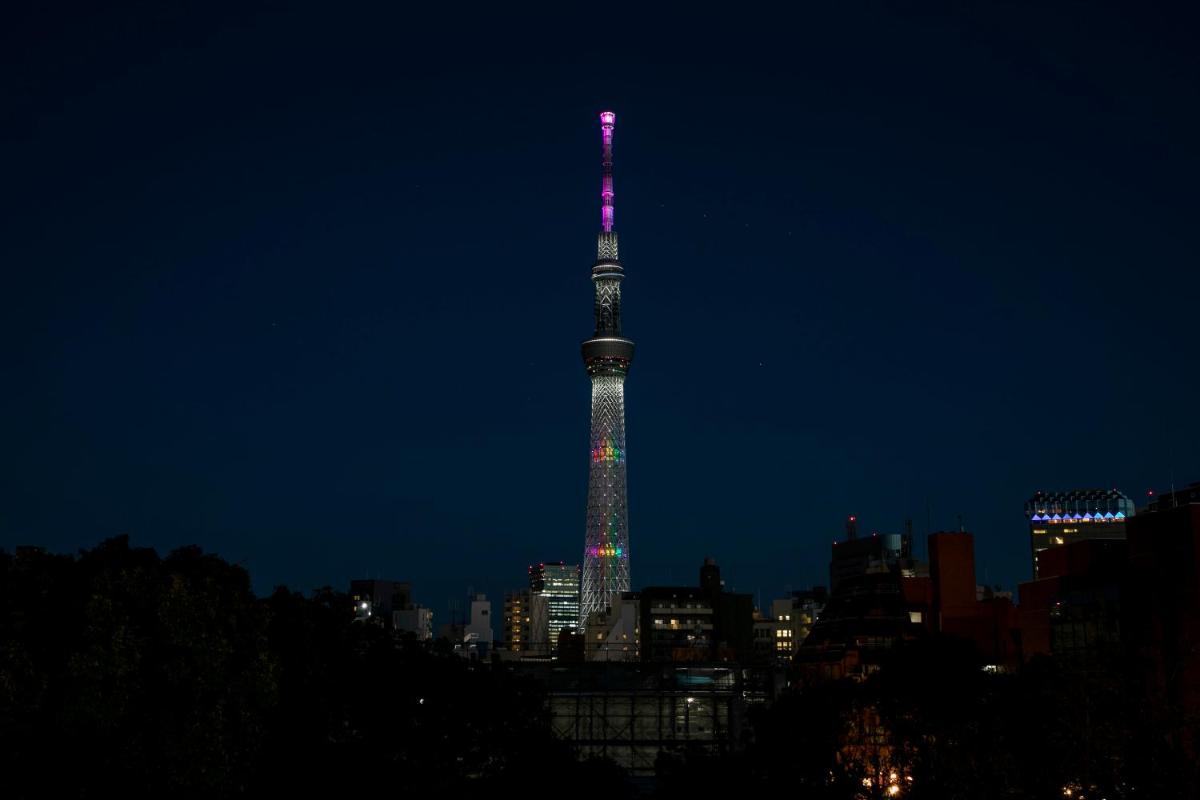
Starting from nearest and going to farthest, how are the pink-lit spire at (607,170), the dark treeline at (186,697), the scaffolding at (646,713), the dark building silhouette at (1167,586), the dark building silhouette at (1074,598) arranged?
the dark treeline at (186,697)
the dark building silhouette at (1167,586)
the dark building silhouette at (1074,598)
the scaffolding at (646,713)
the pink-lit spire at (607,170)

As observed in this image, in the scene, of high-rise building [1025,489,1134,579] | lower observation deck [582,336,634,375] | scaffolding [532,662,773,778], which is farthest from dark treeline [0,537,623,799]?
high-rise building [1025,489,1134,579]

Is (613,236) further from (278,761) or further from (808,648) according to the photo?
(278,761)

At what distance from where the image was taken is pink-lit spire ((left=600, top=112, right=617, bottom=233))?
152500 mm

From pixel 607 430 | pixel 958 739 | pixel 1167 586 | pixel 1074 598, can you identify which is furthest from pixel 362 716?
pixel 607 430

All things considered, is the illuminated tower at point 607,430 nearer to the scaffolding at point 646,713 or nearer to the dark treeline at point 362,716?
the scaffolding at point 646,713

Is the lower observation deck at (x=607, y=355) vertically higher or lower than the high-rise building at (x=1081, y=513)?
higher

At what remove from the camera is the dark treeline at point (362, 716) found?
2800cm

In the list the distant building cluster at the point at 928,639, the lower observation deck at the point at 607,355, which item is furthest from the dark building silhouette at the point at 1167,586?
the lower observation deck at the point at 607,355

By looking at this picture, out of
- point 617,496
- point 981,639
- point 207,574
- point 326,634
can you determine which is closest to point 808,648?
point 981,639

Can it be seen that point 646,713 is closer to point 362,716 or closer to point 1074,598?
point 1074,598

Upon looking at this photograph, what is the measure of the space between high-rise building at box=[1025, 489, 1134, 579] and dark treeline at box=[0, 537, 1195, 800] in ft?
465

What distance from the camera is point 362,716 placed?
40031 millimetres

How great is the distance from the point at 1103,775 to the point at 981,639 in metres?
53.1

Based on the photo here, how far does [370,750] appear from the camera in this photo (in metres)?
38.4
